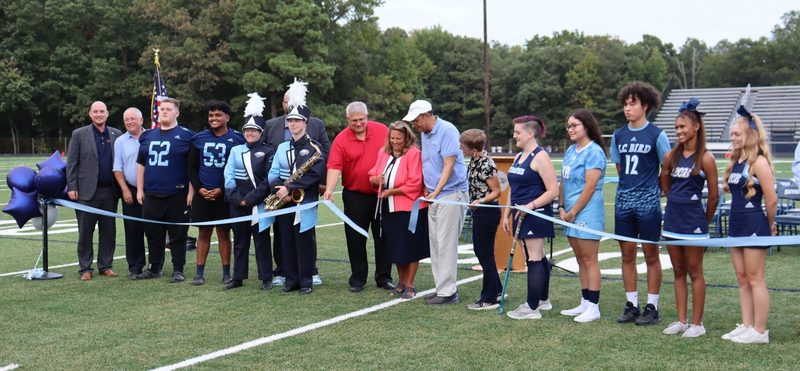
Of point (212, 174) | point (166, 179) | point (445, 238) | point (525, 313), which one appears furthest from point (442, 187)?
point (166, 179)

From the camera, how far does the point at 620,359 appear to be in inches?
218

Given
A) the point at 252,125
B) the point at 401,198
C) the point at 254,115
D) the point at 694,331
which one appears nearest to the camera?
the point at 694,331

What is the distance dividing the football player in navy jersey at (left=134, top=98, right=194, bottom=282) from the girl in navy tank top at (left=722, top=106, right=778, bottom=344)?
18.2 ft

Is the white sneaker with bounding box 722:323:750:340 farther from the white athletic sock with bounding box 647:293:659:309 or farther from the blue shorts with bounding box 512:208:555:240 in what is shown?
the blue shorts with bounding box 512:208:555:240

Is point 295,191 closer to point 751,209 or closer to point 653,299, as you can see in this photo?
point 653,299

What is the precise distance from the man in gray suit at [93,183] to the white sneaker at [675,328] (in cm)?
620

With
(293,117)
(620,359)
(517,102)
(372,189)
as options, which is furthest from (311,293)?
(517,102)

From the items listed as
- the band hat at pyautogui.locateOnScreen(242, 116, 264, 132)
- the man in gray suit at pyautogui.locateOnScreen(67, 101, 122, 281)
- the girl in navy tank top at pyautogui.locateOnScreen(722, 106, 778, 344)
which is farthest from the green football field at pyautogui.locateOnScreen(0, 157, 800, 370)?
the band hat at pyautogui.locateOnScreen(242, 116, 264, 132)

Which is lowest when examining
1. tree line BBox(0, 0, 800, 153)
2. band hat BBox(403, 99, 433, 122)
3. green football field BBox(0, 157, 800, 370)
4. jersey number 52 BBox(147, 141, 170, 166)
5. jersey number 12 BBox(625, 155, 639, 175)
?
green football field BBox(0, 157, 800, 370)

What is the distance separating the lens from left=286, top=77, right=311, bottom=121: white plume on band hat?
8328 mm

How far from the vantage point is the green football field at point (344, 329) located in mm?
5605

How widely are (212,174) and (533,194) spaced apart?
141 inches

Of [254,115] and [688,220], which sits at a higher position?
[254,115]

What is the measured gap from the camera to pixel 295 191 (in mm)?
8289
